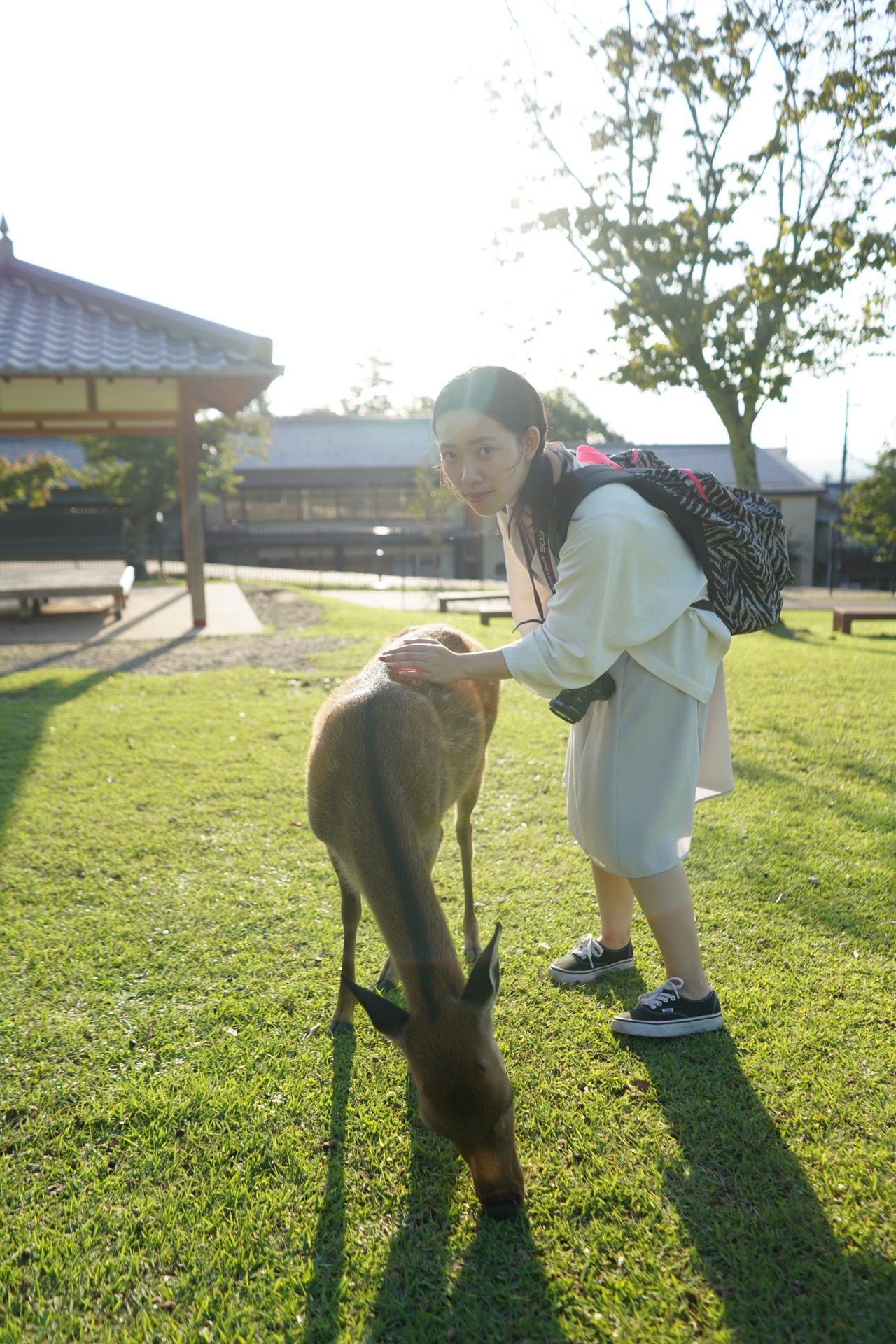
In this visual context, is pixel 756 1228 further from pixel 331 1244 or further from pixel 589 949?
pixel 589 949

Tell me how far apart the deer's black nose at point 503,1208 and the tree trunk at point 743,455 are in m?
15.3

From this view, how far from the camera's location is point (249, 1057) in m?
2.88

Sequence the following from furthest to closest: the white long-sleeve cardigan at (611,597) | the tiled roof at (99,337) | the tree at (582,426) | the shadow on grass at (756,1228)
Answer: the tree at (582,426) < the tiled roof at (99,337) < the white long-sleeve cardigan at (611,597) < the shadow on grass at (756,1228)

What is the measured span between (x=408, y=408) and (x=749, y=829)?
3109 inches

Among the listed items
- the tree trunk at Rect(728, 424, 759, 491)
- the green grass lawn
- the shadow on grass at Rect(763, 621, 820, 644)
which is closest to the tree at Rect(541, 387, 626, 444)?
the tree trunk at Rect(728, 424, 759, 491)

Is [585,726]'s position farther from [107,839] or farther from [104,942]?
[107,839]

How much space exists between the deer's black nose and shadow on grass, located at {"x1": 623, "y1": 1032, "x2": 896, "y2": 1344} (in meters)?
0.47

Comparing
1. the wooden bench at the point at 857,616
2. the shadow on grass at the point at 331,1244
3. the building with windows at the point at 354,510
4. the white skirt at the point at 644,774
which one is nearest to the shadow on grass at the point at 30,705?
the shadow on grass at the point at 331,1244

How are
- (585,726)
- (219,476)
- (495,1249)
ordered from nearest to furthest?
(495,1249) → (585,726) → (219,476)

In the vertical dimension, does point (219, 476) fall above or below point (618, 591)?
above

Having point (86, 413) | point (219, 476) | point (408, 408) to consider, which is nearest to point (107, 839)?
point (86, 413)

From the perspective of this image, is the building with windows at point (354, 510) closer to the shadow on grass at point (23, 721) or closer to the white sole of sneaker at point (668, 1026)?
the shadow on grass at point (23, 721)

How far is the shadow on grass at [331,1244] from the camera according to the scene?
6.45 feet

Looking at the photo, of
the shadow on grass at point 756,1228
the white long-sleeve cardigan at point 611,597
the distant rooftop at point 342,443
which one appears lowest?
the shadow on grass at point 756,1228
